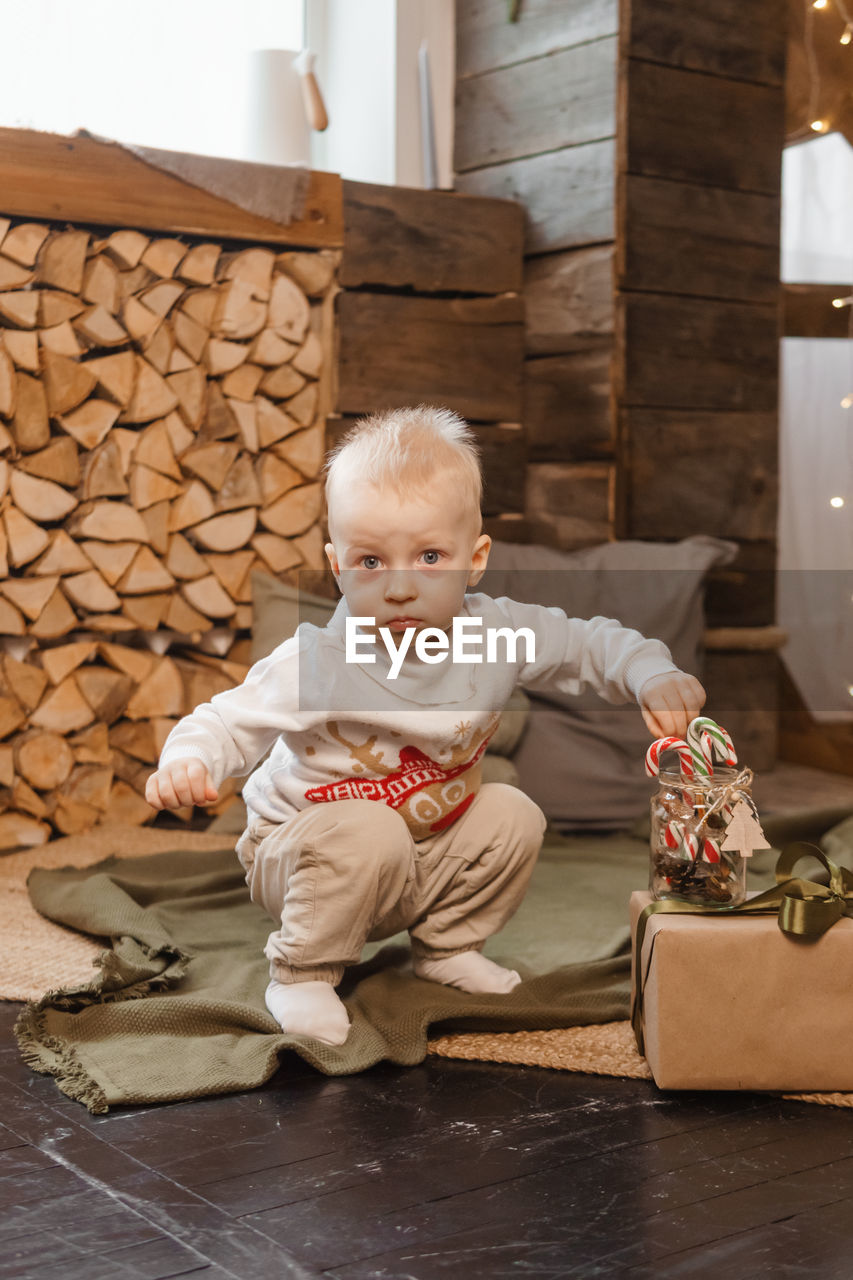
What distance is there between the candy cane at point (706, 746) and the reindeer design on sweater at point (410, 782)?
25 centimetres

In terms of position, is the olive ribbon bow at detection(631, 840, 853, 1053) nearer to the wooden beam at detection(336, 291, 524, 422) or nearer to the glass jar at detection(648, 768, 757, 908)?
the glass jar at detection(648, 768, 757, 908)

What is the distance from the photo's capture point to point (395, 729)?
56.0 inches

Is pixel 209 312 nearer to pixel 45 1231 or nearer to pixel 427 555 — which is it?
pixel 427 555

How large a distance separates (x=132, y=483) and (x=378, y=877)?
1181 millimetres

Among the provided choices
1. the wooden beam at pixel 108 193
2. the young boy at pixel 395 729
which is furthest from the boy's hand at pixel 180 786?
the wooden beam at pixel 108 193

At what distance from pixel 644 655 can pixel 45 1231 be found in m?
0.79

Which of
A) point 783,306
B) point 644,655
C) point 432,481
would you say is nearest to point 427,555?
point 432,481

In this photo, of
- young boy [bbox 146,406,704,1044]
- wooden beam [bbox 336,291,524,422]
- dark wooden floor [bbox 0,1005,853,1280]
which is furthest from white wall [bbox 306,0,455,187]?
dark wooden floor [bbox 0,1005,853,1280]

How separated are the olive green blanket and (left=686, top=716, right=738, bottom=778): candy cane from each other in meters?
0.32

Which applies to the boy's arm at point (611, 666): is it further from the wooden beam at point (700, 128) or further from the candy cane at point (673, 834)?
the wooden beam at point (700, 128)

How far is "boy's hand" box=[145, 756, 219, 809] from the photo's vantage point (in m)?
1.28

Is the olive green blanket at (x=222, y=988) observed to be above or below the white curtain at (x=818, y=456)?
below

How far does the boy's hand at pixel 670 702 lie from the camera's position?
4.43 ft

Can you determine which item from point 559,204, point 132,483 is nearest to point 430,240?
point 559,204
